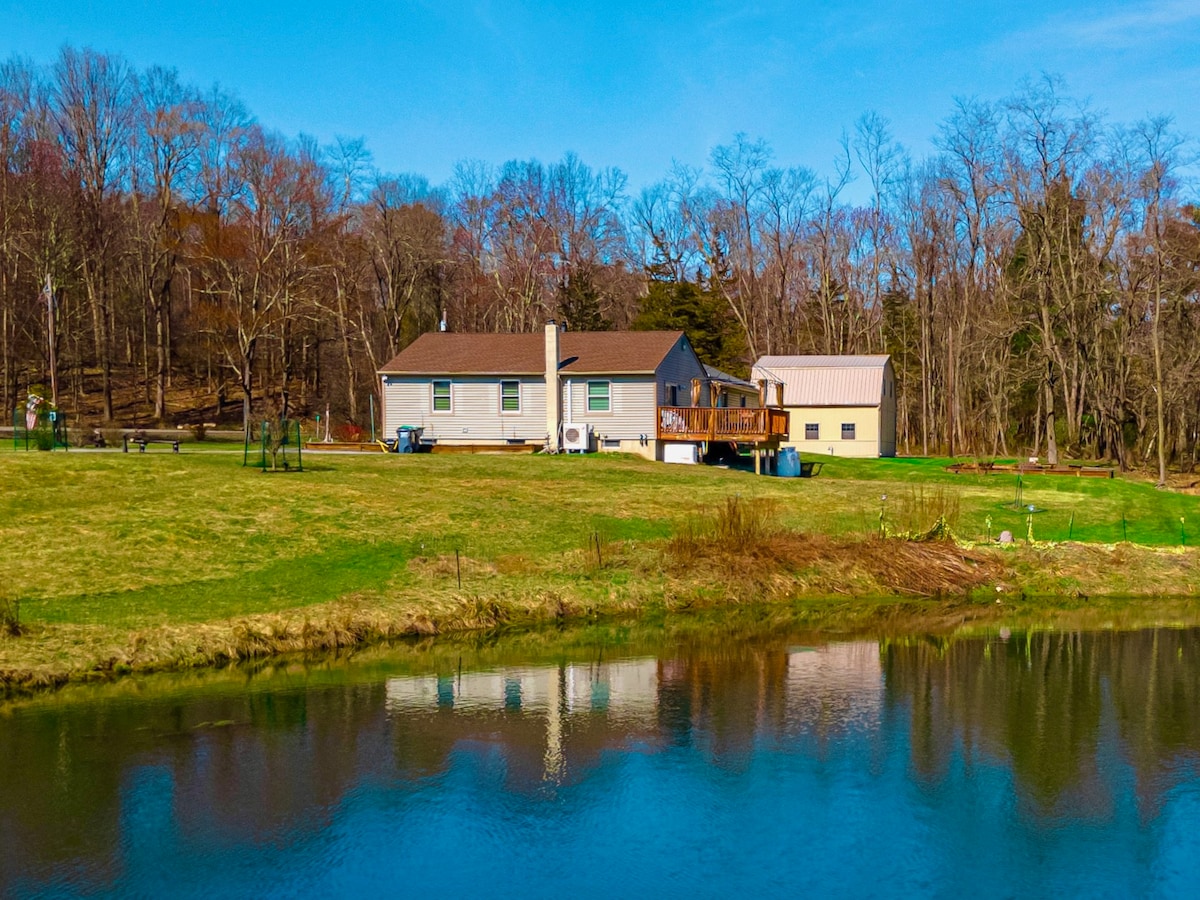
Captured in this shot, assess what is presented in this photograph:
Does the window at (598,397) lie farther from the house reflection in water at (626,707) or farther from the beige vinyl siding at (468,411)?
the house reflection in water at (626,707)

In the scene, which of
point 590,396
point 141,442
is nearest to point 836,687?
point 590,396

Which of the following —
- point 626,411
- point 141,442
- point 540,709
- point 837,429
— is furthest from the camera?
point 837,429

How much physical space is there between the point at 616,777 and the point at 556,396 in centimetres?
2973

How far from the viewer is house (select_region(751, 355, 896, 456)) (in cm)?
4934

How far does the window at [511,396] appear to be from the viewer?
4244 centimetres

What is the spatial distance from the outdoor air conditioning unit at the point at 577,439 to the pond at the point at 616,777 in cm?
2251

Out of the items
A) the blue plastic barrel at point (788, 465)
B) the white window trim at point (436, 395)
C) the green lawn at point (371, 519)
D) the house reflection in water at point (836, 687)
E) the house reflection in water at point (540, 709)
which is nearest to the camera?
the house reflection in water at point (540, 709)

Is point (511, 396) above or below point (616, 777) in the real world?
above

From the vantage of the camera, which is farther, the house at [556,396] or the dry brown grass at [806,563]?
the house at [556,396]

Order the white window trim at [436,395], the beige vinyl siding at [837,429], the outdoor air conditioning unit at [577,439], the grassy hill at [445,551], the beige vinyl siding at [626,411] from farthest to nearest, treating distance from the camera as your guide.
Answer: the beige vinyl siding at [837,429]
the white window trim at [436,395]
the beige vinyl siding at [626,411]
the outdoor air conditioning unit at [577,439]
the grassy hill at [445,551]

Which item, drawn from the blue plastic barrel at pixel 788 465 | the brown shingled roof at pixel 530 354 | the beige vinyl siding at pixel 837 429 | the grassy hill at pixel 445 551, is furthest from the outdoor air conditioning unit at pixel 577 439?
the beige vinyl siding at pixel 837 429

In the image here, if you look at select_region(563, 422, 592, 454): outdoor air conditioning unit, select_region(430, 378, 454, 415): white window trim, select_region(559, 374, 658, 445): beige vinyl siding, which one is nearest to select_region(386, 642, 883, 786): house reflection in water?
select_region(563, 422, 592, 454): outdoor air conditioning unit

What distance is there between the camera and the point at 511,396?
139 feet

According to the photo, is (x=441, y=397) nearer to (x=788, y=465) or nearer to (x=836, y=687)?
(x=788, y=465)
